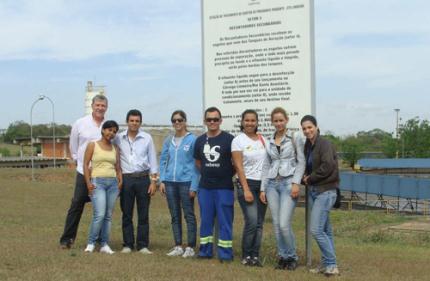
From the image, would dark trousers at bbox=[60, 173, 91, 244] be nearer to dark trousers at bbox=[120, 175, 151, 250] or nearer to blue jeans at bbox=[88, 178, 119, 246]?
blue jeans at bbox=[88, 178, 119, 246]

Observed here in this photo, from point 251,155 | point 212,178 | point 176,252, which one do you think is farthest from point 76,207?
point 251,155

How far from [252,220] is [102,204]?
1.93 meters

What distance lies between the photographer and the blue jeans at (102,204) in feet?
24.7

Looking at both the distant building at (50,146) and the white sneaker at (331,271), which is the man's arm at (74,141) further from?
the distant building at (50,146)

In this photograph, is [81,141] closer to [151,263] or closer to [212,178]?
[212,178]

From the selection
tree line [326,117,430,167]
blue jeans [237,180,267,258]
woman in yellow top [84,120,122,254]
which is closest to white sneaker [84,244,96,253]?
woman in yellow top [84,120,122,254]

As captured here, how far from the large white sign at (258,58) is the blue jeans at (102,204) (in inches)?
74.0

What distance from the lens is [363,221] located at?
741 inches

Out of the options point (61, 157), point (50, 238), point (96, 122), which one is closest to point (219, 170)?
point (96, 122)

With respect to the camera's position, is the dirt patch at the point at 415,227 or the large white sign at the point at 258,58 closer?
the large white sign at the point at 258,58

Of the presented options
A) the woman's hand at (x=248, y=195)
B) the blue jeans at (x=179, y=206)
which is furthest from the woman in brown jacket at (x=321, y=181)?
the blue jeans at (x=179, y=206)

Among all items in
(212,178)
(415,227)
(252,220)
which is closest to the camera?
(252,220)

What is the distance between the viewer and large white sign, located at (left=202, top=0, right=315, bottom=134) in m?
7.92

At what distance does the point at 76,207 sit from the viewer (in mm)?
7914
